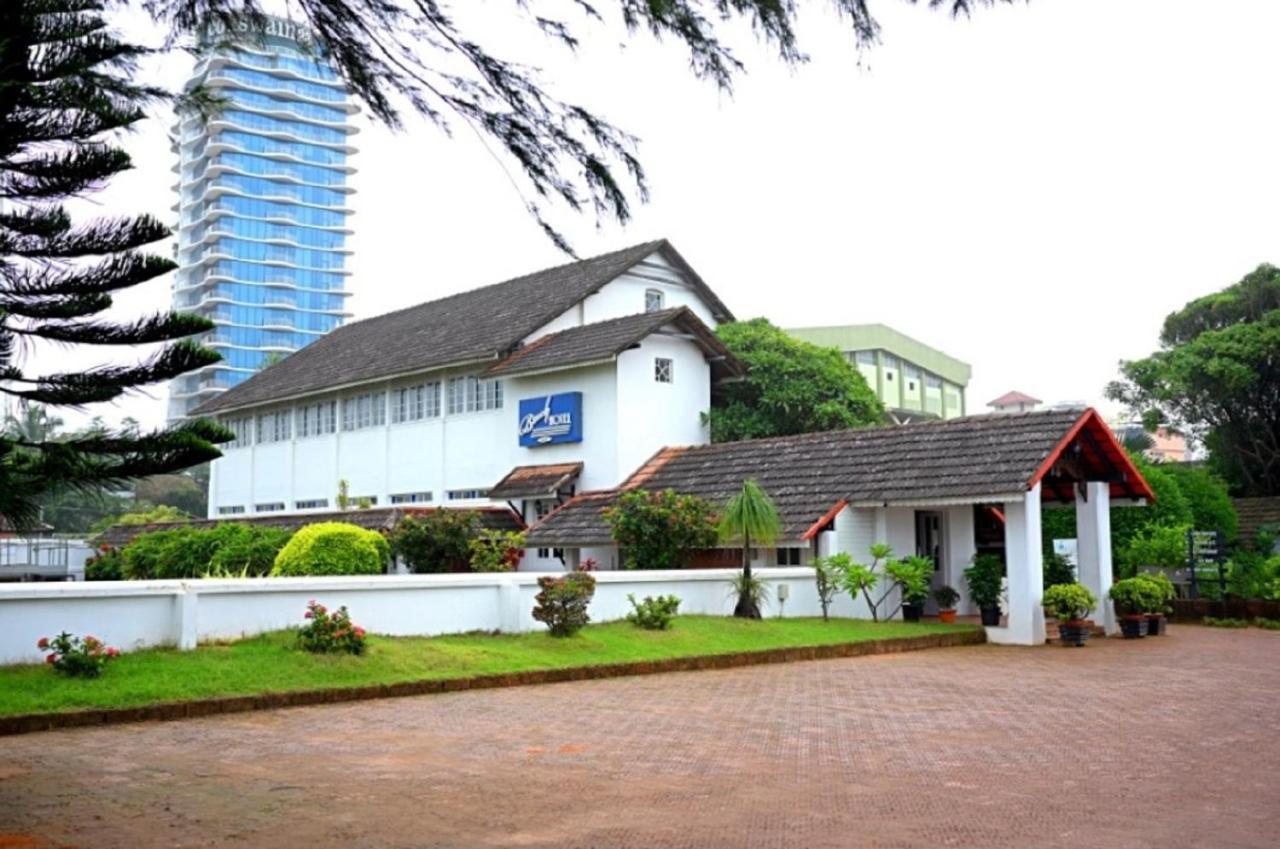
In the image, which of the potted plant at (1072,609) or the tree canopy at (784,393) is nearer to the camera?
the potted plant at (1072,609)

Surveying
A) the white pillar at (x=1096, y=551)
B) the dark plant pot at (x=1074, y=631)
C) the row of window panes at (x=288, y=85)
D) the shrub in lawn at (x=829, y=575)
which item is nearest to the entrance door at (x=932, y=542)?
the white pillar at (x=1096, y=551)

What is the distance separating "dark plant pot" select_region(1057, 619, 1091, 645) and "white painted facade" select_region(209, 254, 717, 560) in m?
8.48

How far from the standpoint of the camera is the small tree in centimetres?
1927

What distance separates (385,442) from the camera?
31203mm

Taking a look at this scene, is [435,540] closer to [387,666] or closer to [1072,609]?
[387,666]

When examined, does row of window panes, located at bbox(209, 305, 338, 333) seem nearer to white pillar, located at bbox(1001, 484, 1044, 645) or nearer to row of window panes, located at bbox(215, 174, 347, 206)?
row of window panes, located at bbox(215, 174, 347, 206)

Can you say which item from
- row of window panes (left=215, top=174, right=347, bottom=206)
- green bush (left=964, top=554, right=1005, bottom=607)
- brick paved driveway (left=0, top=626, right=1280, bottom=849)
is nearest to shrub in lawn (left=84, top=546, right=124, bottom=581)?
brick paved driveway (left=0, top=626, right=1280, bottom=849)

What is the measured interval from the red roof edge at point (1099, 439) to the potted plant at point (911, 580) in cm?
209

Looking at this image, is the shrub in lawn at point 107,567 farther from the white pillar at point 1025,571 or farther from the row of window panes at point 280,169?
the row of window panes at point 280,169

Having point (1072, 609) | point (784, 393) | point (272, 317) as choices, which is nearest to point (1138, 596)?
point (1072, 609)

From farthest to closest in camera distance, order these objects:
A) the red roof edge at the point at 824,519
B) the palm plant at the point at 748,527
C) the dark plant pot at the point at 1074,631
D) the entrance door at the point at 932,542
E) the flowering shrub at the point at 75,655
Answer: the entrance door at the point at 932,542 < the red roof edge at the point at 824,519 < the palm plant at the point at 748,527 < the dark plant pot at the point at 1074,631 < the flowering shrub at the point at 75,655

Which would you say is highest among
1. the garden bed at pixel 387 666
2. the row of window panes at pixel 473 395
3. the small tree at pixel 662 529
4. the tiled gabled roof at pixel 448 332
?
the tiled gabled roof at pixel 448 332

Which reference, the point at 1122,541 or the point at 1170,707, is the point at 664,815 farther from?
the point at 1122,541

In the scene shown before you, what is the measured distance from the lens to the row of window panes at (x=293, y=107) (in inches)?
4279
